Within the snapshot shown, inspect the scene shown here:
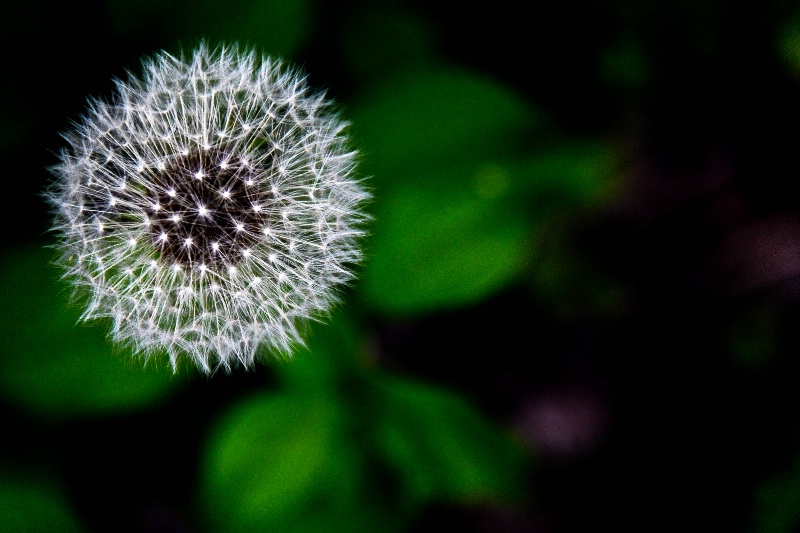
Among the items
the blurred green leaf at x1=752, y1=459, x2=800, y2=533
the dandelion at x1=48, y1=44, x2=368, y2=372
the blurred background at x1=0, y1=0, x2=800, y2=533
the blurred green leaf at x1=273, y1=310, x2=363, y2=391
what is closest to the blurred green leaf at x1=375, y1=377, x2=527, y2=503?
the blurred background at x1=0, y1=0, x2=800, y2=533

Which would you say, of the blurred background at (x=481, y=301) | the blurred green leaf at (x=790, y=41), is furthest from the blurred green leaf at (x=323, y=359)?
the blurred green leaf at (x=790, y=41)

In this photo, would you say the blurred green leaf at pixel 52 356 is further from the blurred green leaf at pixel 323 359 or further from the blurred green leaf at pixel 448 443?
the blurred green leaf at pixel 448 443

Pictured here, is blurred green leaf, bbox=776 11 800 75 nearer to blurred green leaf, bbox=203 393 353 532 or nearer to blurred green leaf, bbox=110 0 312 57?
blurred green leaf, bbox=110 0 312 57

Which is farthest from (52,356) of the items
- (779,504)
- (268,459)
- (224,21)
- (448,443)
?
(779,504)

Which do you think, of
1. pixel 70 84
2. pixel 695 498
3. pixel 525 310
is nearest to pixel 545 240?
pixel 525 310

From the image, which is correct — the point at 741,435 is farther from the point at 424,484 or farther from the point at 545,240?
the point at 424,484

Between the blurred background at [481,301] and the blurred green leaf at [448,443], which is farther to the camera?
the blurred green leaf at [448,443]

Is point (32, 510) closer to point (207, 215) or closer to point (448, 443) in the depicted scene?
point (207, 215)
